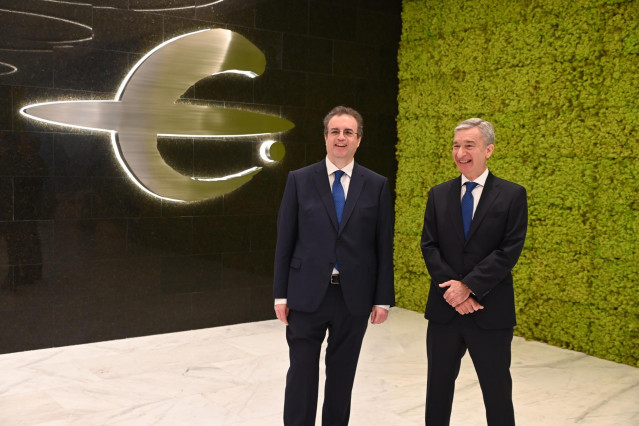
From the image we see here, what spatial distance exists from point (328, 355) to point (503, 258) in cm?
89

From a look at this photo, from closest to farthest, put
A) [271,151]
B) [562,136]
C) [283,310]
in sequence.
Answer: [283,310]
[562,136]
[271,151]

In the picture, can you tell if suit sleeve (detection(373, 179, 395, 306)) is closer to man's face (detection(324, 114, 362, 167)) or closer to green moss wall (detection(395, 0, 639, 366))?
man's face (detection(324, 114, 362, 167))

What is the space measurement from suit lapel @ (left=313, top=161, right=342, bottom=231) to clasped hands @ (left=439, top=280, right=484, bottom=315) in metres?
0.54

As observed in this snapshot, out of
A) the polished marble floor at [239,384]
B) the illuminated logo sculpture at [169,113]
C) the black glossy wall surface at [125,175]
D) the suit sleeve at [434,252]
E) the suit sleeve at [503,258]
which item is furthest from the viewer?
the illuminated logo sculpture at [169,113]

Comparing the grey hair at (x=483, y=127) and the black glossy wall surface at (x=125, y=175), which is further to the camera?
the black glossy wall surface at (x=125, y=175)

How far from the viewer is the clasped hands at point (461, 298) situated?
2.73 meters

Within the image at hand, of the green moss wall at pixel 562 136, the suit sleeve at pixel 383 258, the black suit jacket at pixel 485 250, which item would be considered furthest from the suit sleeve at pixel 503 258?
the green moss wall at pixel 562 136

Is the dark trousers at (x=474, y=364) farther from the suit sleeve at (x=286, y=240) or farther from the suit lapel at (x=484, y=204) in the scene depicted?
the suit sleeve at (x=286, y=240)

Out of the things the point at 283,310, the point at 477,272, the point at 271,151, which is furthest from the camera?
the point at 271,151

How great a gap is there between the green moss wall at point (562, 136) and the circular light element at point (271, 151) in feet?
5.04

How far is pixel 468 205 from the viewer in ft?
9.30

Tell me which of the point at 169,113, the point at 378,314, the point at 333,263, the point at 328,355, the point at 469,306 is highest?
the point at 169,113

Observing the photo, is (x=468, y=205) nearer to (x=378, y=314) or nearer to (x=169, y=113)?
(x=378, y=314)

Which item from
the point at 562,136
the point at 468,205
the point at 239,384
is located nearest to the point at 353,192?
the point at 468,205
